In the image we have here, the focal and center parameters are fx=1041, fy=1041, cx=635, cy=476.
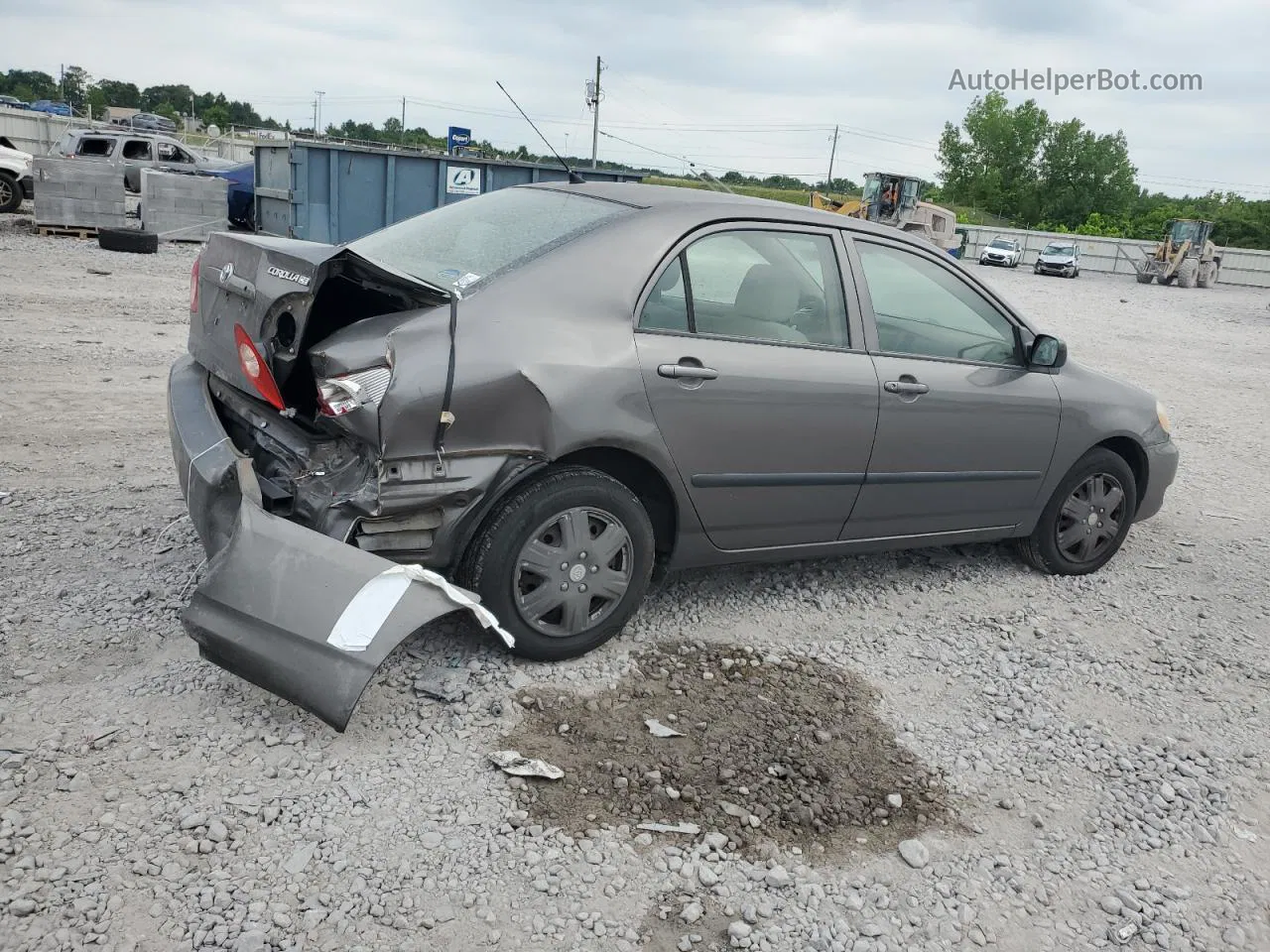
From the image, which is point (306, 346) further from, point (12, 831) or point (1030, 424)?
point (1030, 424)

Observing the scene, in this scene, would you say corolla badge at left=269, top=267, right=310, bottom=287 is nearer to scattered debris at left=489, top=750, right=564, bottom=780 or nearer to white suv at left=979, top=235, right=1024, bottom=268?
scattered debris at left=489, top=750, right=564, bottom=780

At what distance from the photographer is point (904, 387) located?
4363mm

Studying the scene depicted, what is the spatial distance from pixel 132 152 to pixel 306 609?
2025 cm

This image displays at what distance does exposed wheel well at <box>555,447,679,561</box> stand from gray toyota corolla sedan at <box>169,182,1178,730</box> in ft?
0.04

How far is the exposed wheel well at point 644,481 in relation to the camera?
3.76 meters

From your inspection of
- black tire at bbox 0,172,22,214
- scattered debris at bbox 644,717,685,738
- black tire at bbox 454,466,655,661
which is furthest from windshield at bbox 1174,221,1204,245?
scattered debris at bbox 644,717,685,738

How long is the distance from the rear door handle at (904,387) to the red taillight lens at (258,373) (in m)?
2.38

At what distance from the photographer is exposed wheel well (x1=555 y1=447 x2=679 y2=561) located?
3.76 meters

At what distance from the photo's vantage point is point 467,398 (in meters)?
3.34

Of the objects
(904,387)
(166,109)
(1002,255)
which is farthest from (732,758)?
(166,109)

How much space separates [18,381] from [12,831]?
210 inches

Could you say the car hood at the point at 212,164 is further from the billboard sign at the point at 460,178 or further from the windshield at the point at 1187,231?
the windshield at the point at 1187,231

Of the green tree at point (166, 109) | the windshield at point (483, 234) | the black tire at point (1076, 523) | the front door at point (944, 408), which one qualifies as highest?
the green tree at point (166, 109)

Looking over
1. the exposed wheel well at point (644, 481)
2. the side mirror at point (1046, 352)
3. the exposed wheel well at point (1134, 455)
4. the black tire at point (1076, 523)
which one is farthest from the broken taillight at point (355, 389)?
the exposed wheel well at point (1134, 455)
